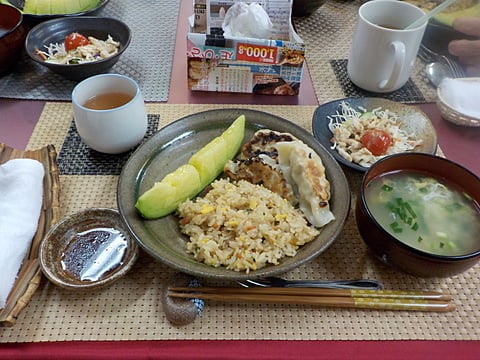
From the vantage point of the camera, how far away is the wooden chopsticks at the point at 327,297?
0.95 m

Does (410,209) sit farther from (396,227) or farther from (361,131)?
(361,131)

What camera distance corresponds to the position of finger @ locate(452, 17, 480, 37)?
1.78 meters

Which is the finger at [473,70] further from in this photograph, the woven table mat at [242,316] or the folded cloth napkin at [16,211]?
the folded cloth napkin at [16,211]

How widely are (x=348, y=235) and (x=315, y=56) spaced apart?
3.43 ft

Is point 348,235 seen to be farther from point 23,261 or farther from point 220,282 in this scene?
point 23,261

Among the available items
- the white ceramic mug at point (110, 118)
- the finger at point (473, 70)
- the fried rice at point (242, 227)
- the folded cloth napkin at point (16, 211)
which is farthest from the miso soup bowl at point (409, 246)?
the finger at point (473, 70)

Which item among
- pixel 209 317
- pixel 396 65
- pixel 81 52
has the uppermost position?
pixel 396 65

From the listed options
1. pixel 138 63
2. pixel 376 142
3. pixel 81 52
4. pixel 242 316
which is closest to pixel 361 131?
pixel 376 142

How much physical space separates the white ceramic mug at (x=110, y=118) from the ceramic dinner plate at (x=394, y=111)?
1.92ft

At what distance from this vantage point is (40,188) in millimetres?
1132

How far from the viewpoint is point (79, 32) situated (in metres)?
1.81

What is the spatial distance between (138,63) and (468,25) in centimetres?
145

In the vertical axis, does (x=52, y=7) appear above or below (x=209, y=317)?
above

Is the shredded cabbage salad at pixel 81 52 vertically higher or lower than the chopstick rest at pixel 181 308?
higher
